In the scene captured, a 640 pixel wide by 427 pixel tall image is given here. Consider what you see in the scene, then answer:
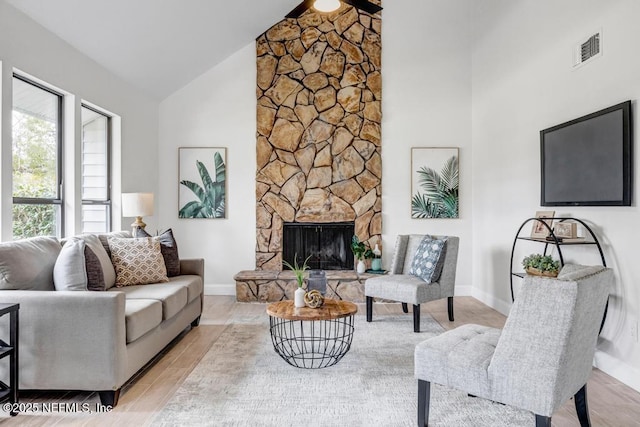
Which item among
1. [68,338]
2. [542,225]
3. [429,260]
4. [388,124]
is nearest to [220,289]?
[429,260]

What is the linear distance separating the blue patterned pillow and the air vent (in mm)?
1907

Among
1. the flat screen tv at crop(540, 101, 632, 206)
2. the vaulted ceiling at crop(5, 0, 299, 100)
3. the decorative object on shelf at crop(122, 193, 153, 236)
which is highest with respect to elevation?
the vaulted ceiling at crop(5, 0, 299, 100)

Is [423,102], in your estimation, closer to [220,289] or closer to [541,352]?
[220,289]

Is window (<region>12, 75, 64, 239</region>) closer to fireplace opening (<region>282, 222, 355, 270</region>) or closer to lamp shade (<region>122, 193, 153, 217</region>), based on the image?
lamp shade (<region>122, 193, 153, 217</region>)

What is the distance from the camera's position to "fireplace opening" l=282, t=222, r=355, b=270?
570 centimetres

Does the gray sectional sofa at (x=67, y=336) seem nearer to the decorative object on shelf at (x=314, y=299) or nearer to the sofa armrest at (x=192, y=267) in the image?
the decorative object on shelf at (x=314, y=299)

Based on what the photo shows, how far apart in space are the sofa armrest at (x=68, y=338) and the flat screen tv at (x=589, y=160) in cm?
324

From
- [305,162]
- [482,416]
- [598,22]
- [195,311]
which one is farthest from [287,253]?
[598,22]

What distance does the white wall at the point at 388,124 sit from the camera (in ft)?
18.6

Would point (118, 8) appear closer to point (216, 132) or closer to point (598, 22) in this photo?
point (216, 132)

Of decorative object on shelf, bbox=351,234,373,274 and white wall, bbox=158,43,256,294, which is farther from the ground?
white wall, bbox=158,43,256,294

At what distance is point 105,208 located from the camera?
15.4 feet

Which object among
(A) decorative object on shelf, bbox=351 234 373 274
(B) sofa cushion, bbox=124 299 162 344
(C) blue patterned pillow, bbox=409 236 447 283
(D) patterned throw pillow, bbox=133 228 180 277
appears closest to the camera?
(B) sofa cushion, bbox=124 299 162 344

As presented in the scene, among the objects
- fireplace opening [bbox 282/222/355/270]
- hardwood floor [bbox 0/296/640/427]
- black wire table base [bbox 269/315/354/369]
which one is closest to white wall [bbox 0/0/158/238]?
hardwood floor [bbox 0/296/640/427]
